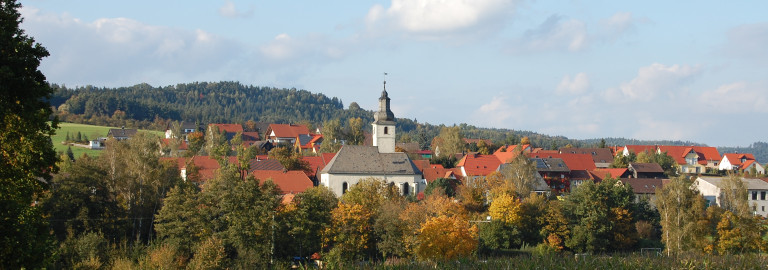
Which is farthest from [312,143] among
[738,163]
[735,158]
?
[735,158]

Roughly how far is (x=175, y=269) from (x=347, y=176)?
31.7 m

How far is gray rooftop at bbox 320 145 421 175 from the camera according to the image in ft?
227

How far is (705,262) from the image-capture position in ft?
80.2

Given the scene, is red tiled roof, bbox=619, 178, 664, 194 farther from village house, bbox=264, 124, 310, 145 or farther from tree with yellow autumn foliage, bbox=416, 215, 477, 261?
village house, bbox=264, 124, 310, 145

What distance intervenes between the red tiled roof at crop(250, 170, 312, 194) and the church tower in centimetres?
1073

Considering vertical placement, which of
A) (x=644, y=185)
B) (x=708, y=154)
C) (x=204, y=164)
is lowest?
(x=644, y=185)

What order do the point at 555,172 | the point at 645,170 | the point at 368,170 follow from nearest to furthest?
the point at 368,170
the point at 555,172
the point at 645,170

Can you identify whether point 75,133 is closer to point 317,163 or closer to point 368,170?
point 317,163

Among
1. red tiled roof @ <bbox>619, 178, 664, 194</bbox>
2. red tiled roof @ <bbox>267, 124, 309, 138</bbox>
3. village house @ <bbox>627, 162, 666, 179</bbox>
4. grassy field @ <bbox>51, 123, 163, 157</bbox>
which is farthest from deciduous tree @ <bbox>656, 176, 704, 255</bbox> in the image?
red tiled roof @ <bbox>267, 124, 309, 138</bbox>

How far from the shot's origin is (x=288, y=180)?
67062mm

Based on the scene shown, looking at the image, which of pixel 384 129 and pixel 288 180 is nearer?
pixel 288 180

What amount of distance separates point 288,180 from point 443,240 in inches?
1054

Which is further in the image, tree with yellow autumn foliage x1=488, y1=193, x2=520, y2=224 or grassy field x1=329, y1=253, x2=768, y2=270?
tree with yellow autumn foliage x1=488, y1=193, x2=520, y2=224

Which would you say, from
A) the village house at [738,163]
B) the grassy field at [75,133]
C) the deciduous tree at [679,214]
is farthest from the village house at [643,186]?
the grassy field at [75,133]
